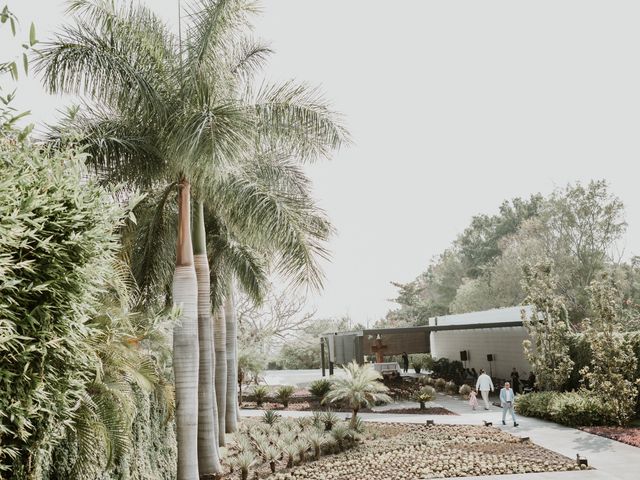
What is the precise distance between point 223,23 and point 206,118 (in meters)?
2.23

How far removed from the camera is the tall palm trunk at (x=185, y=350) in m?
9.91

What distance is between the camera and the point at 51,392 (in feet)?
15.1

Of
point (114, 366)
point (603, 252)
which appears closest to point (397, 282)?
point (603, 252)

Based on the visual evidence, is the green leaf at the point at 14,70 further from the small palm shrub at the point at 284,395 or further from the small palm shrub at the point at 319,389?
the small palm shrub at the point at 319,389

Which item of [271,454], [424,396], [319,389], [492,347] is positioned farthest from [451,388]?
[271,454]

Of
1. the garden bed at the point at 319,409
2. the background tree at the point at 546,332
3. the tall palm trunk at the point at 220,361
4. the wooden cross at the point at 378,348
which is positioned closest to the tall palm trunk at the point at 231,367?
the tall palm trunk at the point at 220,361

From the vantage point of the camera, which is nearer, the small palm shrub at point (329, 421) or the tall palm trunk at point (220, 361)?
the tall palm trunk at point (220, 361)

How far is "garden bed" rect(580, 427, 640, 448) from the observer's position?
43.7 feet

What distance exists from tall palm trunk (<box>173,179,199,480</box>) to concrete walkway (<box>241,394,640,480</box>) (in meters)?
5.82

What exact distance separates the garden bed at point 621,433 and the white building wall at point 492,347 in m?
10.1

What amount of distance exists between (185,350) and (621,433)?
11.6 metres

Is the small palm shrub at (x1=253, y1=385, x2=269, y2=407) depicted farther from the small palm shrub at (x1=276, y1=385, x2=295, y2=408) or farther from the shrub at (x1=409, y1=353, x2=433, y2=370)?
the shrub at (x1=409, y1=353, x2=433, y2=370)

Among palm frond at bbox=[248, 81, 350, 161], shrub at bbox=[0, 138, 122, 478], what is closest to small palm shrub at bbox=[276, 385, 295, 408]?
palm frond at bbox=[248, 81, 350, 161]

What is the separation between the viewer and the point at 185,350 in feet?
33.4
